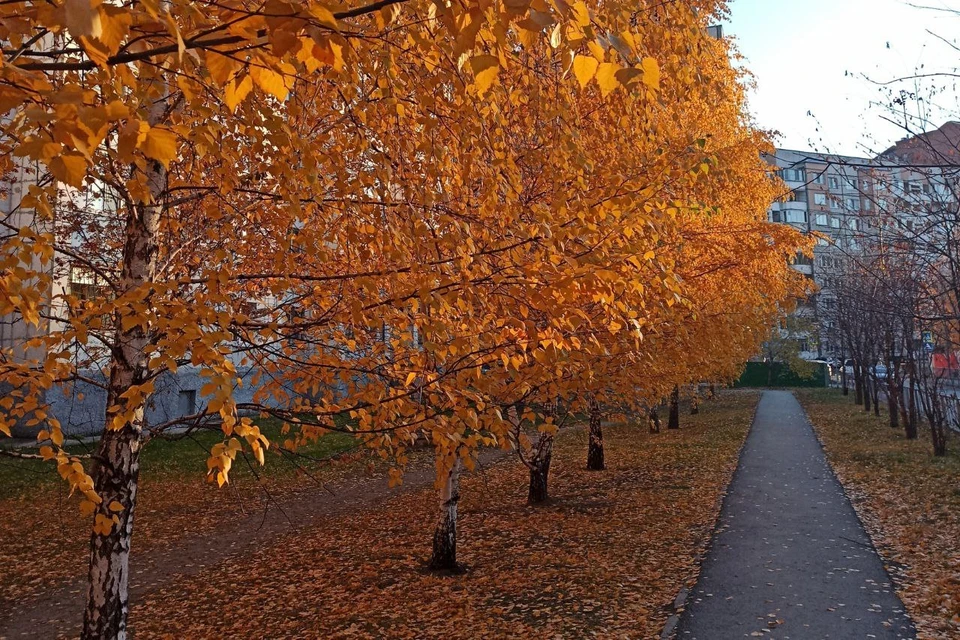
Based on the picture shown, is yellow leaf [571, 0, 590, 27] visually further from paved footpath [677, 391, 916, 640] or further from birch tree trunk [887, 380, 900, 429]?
birch tree trunk [887, 380, 900, 429]

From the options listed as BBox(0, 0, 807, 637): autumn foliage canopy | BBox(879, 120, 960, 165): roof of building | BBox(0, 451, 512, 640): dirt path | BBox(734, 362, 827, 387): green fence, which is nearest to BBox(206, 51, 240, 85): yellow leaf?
BBox(0, 0, 807, 637): autumn foliage canopy

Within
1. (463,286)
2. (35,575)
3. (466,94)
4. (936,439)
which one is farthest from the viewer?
(936,439)

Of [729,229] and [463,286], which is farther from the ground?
[729,229]

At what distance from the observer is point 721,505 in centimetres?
1186

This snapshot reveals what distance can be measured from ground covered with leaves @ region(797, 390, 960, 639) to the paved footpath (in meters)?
0.22

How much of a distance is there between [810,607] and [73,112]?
741 centimetres

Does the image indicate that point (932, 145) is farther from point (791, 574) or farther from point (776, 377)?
point (776, 377)

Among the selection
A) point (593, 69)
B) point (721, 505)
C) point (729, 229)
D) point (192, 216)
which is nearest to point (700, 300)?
point (729, 229)

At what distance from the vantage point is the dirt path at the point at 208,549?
24.7ft

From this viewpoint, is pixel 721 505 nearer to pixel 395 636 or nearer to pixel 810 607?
pixel 810 607

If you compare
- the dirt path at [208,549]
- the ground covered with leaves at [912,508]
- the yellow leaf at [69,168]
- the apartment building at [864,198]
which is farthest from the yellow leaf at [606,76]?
the ground covered with leaves at [912,508]

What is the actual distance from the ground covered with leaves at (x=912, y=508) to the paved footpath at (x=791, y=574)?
0.72 ft

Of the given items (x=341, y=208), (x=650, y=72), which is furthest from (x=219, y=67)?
(x=341, y=208)

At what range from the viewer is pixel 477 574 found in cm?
845
